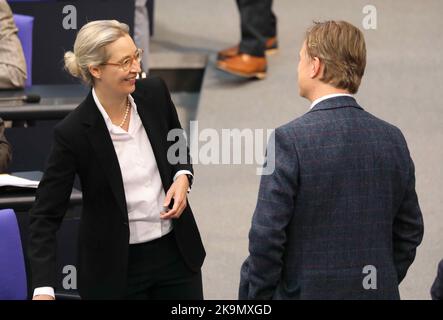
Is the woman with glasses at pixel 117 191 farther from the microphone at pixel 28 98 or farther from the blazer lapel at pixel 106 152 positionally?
the microphone at pixel 28 98

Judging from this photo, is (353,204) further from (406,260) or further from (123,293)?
(123,293)

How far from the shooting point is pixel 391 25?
592 centimetres

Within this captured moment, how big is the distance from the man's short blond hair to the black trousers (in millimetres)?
625

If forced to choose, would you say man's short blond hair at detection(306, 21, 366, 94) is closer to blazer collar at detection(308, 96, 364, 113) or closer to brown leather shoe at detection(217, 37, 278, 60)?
blazer collar at detection(308, 96, 364, 113)

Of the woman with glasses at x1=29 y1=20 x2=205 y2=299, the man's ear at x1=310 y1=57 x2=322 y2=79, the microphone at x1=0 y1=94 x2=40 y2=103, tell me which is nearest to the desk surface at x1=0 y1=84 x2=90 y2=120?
the microphone at x1=0 y1=94 x2=40 y2=103

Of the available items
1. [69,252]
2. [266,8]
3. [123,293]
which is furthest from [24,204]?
[266,8]

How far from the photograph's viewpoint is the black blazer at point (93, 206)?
2.44 meters

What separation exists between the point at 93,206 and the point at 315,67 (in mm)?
682

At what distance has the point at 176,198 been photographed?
2.47 metres

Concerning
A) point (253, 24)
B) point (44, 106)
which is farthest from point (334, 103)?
point (253, 24)

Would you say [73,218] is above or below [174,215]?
below

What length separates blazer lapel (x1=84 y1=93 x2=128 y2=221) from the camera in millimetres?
2453
